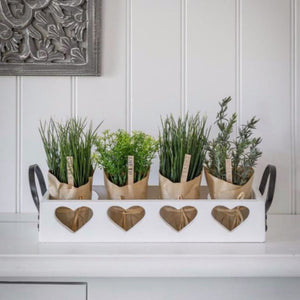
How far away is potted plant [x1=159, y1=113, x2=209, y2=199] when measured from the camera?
854mm

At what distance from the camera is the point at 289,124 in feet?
3.67

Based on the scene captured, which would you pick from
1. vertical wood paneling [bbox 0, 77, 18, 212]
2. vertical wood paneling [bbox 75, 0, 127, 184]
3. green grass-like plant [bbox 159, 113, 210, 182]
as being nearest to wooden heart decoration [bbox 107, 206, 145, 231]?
green grass-like plant [bbox 159, 113, 210, 182]

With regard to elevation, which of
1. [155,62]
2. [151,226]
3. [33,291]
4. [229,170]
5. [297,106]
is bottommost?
[33,291]

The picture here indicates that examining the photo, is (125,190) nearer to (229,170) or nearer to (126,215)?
(126,215)

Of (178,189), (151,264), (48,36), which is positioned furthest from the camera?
(48,36)

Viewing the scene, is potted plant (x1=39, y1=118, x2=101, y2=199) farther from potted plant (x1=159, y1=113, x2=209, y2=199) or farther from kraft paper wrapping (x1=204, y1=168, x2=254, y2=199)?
kraft paper wrapping (x1=204, y1=168, x2=254, y2=199)

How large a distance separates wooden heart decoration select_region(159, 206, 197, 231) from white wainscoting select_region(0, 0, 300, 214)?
1.03 feet

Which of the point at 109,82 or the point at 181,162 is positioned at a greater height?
the point at 109,82

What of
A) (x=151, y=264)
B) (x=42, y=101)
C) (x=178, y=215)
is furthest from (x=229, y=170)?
(x=42, y=101)

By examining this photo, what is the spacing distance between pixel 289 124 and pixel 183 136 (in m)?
0.40

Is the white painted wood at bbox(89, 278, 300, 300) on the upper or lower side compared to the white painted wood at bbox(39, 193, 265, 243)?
lower

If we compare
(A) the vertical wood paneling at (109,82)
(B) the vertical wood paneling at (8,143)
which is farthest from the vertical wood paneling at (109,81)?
(B) the vertical wood paneling at (8,143)

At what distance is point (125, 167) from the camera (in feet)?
2.86

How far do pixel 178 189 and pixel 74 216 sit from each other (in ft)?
0.73
